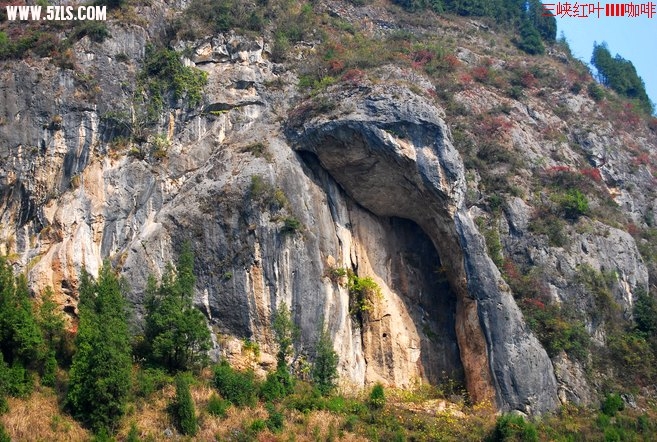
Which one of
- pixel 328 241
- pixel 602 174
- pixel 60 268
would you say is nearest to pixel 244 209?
pixel 328 241

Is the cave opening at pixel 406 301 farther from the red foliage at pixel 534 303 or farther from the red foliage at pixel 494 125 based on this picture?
the red foliage at pixel 494 125

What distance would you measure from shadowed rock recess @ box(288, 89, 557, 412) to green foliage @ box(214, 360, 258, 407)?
7.30 metres

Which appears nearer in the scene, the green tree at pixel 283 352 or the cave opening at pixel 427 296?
the green tree at pixel 283 352

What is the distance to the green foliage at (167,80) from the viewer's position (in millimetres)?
26359

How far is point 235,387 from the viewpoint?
2045 centimetres

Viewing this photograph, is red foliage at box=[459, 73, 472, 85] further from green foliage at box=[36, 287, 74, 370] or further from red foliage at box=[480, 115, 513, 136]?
green foliage at box=[36, 287, 74, 370]

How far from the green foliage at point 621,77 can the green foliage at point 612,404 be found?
87.1ft

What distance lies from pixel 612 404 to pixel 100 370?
15307 mm

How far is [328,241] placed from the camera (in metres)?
24.3

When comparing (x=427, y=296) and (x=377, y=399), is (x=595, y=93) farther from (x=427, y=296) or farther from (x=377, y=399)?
(x=377, y=399)

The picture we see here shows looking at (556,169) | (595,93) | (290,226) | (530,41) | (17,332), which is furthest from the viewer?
(530,41)

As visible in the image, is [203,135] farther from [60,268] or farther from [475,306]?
[475,306]

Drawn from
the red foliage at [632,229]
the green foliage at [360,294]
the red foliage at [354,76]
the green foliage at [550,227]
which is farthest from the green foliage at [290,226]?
the red foliage at [632,229]

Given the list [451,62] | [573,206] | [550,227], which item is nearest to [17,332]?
[550,227]
